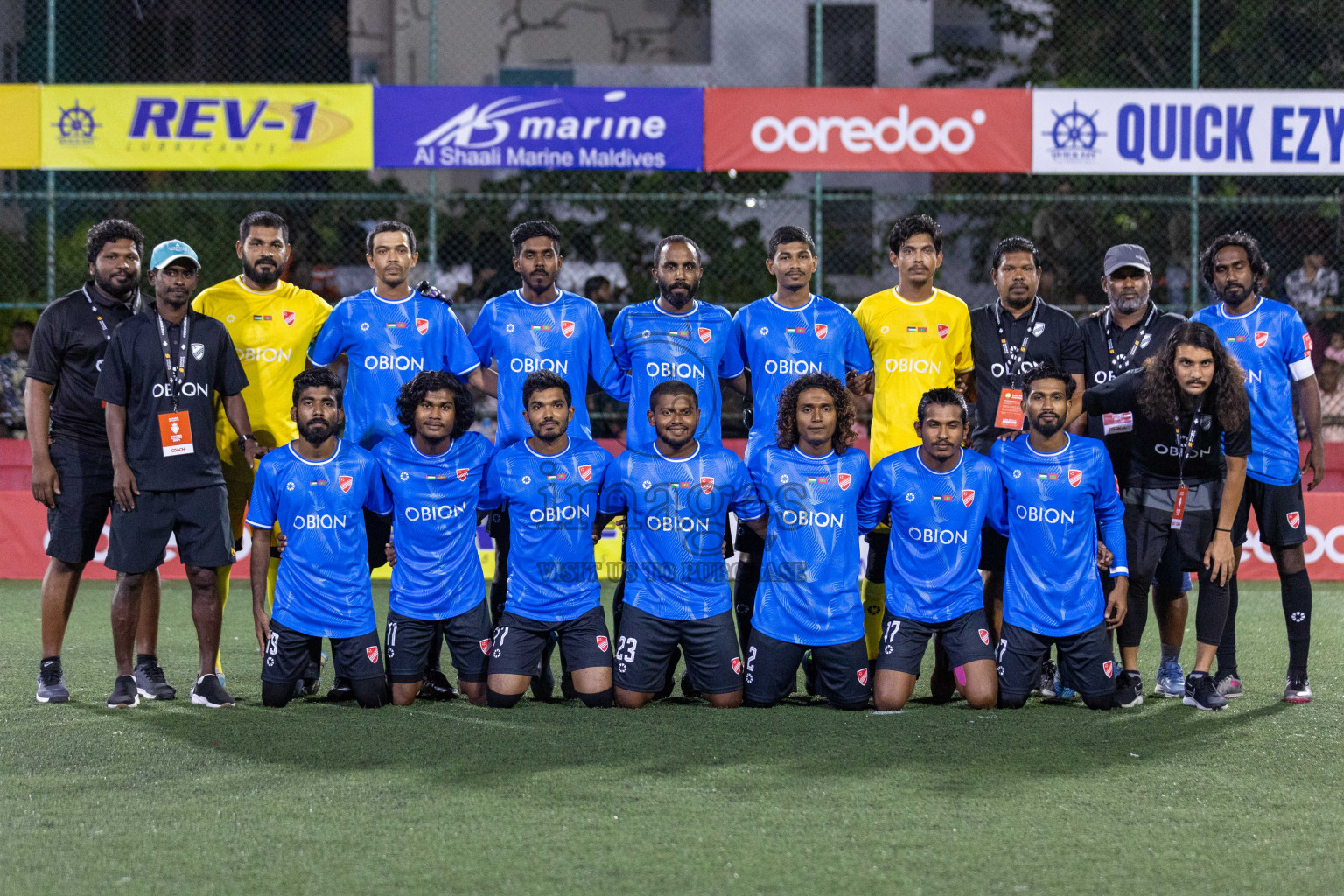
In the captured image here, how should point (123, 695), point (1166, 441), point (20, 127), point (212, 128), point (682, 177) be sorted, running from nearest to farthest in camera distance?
point (123, 695) → point (1166, 441) → point (20, 127) → point (212, 128) → point (682, 177)

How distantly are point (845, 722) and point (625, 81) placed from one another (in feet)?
45.2

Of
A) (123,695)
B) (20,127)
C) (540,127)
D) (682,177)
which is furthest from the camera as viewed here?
(682,177)

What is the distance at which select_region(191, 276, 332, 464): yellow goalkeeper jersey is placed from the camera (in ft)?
22.0

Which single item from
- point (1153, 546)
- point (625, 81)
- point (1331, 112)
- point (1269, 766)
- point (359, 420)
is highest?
point (625, 81)

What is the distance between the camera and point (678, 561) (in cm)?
609

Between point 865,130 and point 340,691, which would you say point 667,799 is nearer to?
point 340,691

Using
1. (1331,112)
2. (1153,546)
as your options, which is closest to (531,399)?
(1153,546)

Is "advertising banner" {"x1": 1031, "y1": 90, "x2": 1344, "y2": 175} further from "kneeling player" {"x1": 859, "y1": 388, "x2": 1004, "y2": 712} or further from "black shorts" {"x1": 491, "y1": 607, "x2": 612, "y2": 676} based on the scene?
"black shorts" {"x1": 491, "y1": 607, "x2": 612, "y2": 676}

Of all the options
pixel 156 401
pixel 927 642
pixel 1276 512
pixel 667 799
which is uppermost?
pixel 156 401

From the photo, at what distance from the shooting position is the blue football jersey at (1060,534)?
607 centimetres

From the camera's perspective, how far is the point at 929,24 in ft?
60.1

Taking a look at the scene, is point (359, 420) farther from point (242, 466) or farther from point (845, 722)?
point (845, 722)

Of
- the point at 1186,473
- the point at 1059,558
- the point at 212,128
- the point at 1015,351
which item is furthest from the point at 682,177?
the point at 1059,558

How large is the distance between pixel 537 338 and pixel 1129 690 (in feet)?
10.0
